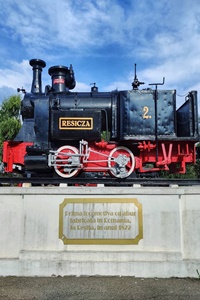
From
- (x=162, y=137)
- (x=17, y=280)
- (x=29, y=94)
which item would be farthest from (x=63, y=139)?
(x=17, y=280)

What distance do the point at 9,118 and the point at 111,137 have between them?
16.0 m

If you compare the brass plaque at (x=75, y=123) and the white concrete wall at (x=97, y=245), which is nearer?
the white concrete wall at (x=97, y=245)

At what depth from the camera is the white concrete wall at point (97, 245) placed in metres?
4.78

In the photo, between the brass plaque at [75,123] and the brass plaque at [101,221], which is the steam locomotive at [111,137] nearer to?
the brass plaque at [75,123]

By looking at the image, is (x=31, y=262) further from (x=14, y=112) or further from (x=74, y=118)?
(x=14, y=112)

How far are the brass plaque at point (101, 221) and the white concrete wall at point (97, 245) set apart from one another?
9 cm

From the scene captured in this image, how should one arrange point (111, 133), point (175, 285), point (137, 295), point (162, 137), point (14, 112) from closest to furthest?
point (137, 295)
point (175, 285)
point (162, 137)
point (111, 133)
point (14, 112)

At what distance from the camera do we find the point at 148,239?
4977mm

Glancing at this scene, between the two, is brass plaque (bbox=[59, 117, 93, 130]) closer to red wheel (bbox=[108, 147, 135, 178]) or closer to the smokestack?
red wheel (bbox=[108, 147, 135, 178])

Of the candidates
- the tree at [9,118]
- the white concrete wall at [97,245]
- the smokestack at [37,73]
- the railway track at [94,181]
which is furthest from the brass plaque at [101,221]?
the tree at [9,118]

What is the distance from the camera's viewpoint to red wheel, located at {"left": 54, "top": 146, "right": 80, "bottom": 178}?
671 cm

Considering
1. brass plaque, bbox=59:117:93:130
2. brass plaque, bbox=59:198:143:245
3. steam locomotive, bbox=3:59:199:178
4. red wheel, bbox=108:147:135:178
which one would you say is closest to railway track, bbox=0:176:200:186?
red wheel, bbox=108:147:135:178

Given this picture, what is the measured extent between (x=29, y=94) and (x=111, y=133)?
260 cm

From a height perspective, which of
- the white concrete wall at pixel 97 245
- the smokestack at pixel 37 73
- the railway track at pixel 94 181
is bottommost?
the white concrete wall at pixel 97 245
